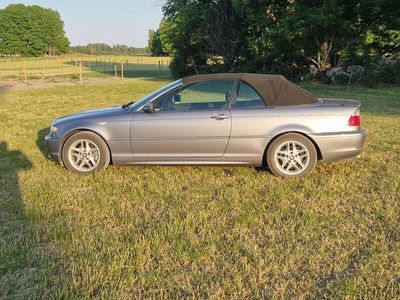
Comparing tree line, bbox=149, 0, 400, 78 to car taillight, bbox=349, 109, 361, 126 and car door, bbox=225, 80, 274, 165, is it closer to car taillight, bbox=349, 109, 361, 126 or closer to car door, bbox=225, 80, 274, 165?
car taillight, bbox=349, 109, 361, 126

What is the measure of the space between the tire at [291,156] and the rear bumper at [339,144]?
0.13m

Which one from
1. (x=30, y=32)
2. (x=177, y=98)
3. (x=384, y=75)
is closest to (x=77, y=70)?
(x=384, y=75)

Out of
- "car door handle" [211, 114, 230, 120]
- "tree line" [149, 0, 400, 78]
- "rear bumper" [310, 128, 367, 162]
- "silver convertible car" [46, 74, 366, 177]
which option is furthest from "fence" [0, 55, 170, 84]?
"rear bumper" [310, 128, 367, 162]

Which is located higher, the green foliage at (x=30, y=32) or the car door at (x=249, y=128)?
the green foliage at (x=30, y=32)

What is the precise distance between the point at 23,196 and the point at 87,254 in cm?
199

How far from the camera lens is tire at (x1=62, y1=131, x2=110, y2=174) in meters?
5.99

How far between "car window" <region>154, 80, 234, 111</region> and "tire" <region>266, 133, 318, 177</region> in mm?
960

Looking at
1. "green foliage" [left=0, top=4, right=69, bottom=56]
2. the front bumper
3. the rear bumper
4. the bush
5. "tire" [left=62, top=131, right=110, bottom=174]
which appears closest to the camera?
the rear bumper

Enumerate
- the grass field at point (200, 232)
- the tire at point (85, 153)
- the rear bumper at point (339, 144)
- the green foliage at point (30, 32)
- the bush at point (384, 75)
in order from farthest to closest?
the green foliage at point (30, 32)
the bush at point (384, 75)
the tire at point (85, 153)
the rear bumper at point (339, 144)
the grass field at point (200, 232)

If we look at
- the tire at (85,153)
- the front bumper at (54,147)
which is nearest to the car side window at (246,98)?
the tire at (85,153)

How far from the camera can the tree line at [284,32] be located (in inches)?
843

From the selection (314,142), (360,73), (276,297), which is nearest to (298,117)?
(314,142)

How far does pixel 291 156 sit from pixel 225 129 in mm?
980

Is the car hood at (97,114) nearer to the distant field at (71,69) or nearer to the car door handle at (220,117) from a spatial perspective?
the car door handle at (220,117)
